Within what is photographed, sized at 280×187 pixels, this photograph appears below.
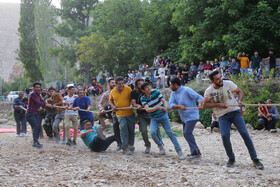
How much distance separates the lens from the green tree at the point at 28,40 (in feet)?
157

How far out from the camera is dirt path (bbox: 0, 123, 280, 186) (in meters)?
5.45

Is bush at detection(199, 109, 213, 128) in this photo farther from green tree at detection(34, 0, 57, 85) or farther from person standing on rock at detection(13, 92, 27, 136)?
green tree at detection(34, 0, 57, 85)

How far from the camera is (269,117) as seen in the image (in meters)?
12.1

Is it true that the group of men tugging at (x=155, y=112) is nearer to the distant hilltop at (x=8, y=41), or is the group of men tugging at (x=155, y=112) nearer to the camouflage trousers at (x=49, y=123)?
the camouflage trousers at (x=49, y=123)

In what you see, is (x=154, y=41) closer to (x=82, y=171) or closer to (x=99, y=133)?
(x=99, y=133)

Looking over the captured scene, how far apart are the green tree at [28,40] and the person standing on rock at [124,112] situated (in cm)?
4312

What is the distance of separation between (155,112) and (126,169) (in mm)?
1758

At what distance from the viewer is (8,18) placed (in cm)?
18850

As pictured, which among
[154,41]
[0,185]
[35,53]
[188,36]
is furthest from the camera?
[35,53]

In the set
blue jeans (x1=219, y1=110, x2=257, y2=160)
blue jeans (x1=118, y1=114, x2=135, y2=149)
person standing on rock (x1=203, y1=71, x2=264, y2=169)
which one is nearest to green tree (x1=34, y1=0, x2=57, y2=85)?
blue jeans (x1=118, y1=114, x2=135, y2=149)

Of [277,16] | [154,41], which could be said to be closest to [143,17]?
[154,41]

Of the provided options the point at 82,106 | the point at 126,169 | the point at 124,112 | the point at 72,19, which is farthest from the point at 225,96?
the point at 72,19

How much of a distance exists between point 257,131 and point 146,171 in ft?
25.6

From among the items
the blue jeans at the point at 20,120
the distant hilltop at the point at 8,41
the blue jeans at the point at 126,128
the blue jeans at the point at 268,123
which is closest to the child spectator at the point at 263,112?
the blue jeans at the point at 268,123
